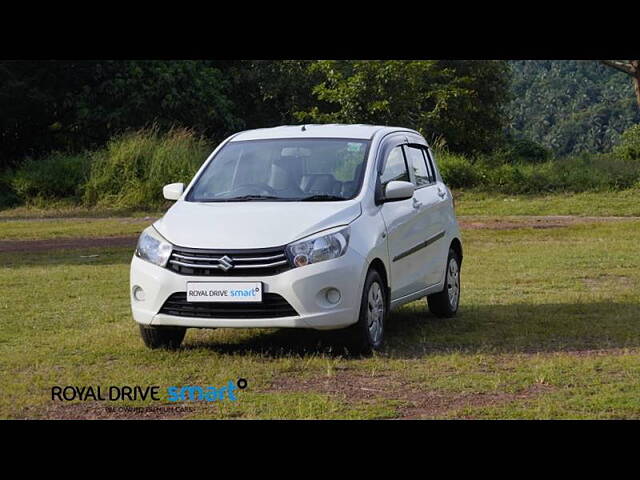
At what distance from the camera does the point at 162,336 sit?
1009cm

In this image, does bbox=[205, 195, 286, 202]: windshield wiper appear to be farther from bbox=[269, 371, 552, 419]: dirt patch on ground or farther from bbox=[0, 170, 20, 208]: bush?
bbox=[0, 170, 20, 208]: bush

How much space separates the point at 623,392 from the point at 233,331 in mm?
4112

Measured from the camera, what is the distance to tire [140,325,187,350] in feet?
32.9

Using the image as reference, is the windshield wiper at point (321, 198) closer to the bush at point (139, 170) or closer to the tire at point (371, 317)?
the tire at point (371, 317)

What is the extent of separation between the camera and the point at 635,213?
25.6 meters

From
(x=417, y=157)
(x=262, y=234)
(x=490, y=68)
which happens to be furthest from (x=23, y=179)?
(x=262, y=234)

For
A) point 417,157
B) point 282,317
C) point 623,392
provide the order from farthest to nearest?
point 417,157 → point 282,317 → point 623,392

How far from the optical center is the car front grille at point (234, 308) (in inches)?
370

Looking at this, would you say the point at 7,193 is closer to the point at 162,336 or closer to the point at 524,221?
the point at 524,221

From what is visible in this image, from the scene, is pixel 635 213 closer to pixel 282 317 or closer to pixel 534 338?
pixel 534 338

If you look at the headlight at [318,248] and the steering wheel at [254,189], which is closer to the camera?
the headlight at [318,248]

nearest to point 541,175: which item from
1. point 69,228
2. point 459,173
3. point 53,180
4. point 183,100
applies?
point 459,173

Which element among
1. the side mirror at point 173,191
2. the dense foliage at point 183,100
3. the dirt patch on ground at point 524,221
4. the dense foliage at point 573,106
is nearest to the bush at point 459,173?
the dirt patch on ground at point 524,221

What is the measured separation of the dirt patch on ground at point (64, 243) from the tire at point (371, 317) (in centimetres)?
1120
